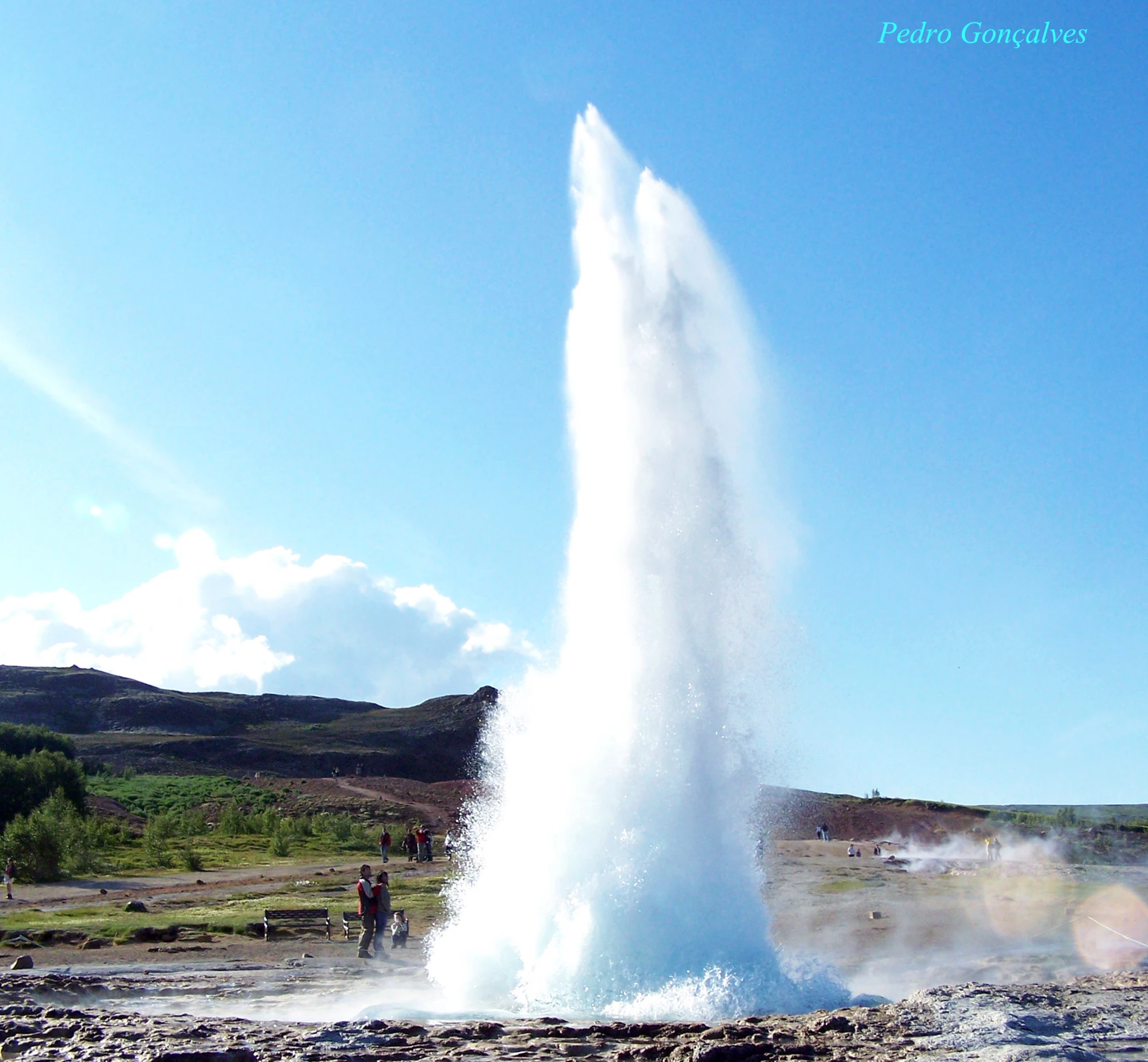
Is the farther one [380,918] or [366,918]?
[380,918]

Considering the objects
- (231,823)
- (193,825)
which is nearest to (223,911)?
(193,825)

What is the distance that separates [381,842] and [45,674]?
9139 centimetres

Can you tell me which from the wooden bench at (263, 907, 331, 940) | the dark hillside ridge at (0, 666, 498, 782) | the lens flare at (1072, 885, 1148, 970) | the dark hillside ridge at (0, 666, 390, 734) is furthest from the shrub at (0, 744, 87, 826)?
the dark hillside ridge at (0, 666, 390, 734)

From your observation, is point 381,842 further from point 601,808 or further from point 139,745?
point 139,745

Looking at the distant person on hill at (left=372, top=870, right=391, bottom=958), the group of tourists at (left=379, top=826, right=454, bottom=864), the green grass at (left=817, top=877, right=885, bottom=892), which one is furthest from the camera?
the group of tourists at (left=379, top=826, right=454, bottom=864)

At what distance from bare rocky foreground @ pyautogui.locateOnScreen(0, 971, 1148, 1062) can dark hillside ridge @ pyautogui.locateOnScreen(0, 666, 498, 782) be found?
247 ft

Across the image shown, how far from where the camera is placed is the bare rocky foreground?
8617 mm

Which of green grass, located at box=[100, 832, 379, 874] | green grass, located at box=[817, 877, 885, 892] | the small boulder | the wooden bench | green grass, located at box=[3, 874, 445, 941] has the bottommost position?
green grass, located at box=[100, 832, 379, 874]

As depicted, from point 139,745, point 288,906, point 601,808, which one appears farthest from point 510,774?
point 139,745

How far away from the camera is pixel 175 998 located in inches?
497

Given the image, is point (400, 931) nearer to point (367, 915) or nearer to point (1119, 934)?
point (367, 915)

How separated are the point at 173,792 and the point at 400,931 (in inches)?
1953

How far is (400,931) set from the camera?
17578 mm

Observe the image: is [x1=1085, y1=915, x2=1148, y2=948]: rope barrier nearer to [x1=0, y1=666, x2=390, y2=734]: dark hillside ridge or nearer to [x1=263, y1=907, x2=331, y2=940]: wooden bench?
[x1=263, y1=907, x2=331, y2=940]: wooden bench
